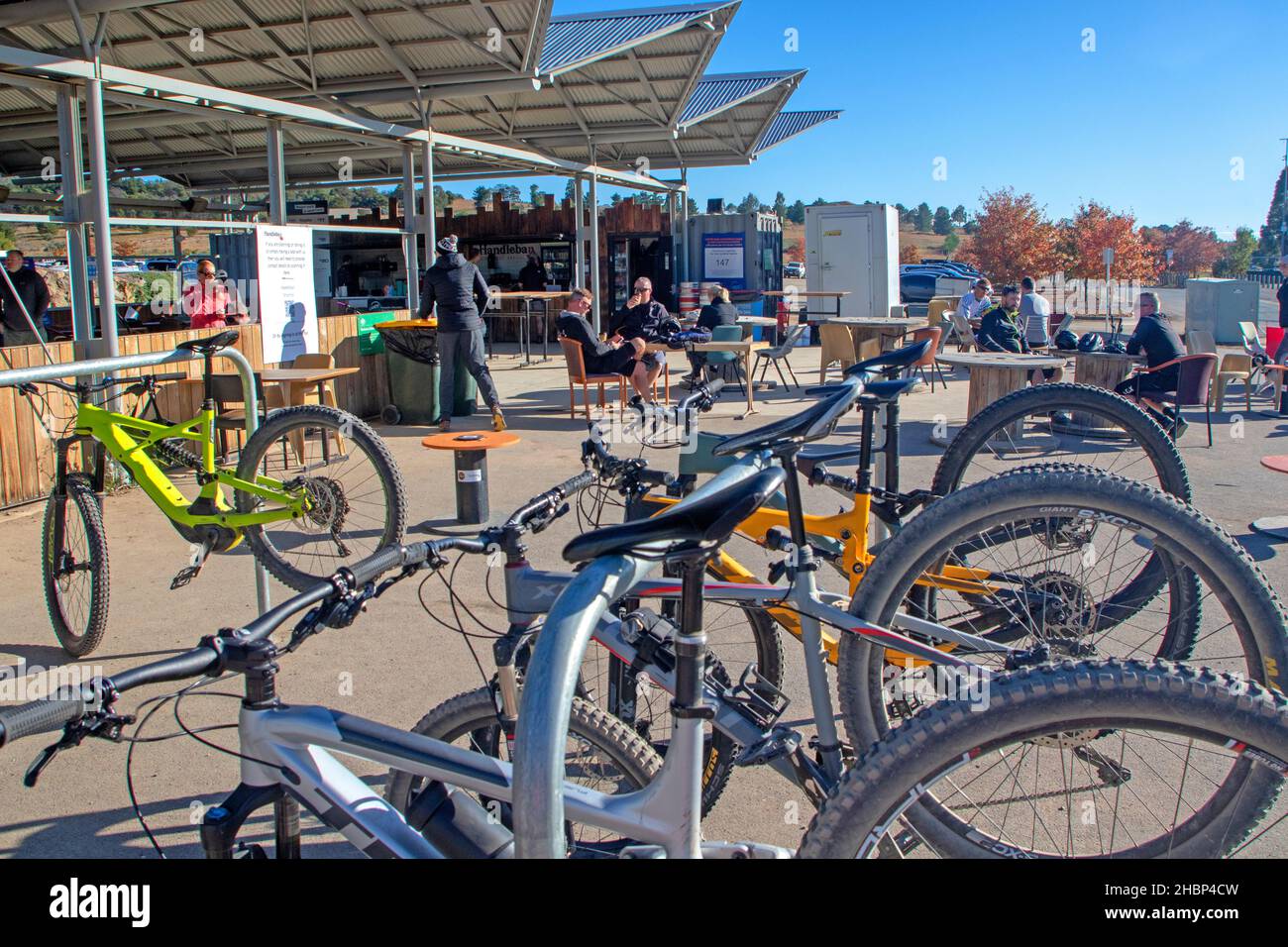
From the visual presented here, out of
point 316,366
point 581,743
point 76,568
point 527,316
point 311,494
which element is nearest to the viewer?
point 581,743

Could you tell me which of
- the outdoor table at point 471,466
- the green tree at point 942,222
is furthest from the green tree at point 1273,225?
the outdoor table at point 471,466

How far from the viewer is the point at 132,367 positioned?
→ 4.36 m

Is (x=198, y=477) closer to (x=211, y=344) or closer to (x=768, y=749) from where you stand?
(x=211, y=344)

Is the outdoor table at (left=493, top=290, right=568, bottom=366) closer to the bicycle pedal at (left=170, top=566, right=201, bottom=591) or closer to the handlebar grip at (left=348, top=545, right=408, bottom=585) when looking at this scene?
the bicycle pedal at (left=170, top=566, right=201, bottom=591)

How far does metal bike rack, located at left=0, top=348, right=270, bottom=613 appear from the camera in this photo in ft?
12.7

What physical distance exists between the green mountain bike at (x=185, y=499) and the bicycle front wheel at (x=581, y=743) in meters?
2.74

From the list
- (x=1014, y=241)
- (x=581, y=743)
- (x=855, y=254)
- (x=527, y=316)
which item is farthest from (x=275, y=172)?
(x=1014, y=241)

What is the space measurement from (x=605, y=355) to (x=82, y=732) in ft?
33.0

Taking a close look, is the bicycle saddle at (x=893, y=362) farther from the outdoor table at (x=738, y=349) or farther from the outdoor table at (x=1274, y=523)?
the outdoor table at (x=738, y=349)

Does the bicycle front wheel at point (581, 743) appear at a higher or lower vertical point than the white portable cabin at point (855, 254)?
lower

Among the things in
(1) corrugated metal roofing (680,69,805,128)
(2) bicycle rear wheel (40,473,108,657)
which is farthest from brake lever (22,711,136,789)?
(1) corrugated metal roofing (680,69,805,128)

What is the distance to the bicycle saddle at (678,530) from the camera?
160 centimetres

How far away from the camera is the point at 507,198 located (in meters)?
26.0

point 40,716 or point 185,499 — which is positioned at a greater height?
point 40,716
